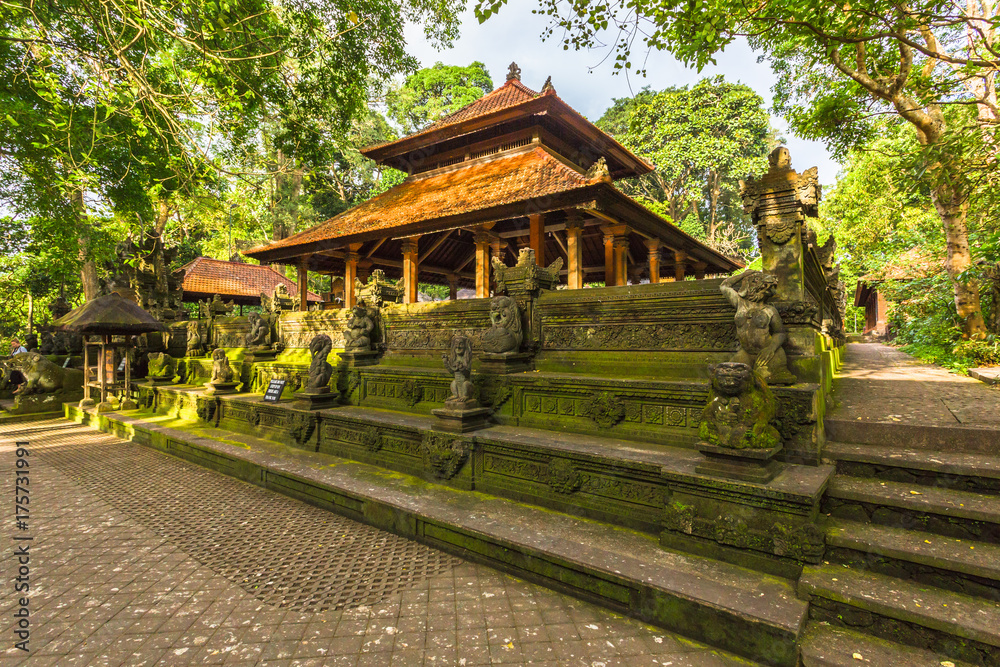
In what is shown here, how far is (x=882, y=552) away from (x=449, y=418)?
3.67 metres

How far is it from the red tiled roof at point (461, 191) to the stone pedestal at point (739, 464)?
6.18m

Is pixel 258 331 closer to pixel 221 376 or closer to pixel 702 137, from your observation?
pixel 221 376

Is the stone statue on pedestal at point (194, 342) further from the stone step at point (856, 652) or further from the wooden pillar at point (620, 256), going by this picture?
the stone step at point (856, 652)

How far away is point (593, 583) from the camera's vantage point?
2918 mm

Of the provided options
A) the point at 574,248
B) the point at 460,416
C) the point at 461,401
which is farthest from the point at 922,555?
the point at 574,248

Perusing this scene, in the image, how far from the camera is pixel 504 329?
5.65 meters

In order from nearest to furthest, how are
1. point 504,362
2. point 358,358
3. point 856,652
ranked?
point 856,652, point 504,362, point 358,358

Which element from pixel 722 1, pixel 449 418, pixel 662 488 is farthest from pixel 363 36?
pixel 662 488

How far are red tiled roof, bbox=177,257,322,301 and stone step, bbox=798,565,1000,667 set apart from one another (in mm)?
21006

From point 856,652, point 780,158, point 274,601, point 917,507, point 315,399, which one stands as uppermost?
point 780,158

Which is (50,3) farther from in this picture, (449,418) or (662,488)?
(662,488)

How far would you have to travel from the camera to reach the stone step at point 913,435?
320 cm

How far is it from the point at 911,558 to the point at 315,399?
6.56 metres

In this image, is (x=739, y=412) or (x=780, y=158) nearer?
(x=739, y=412)
